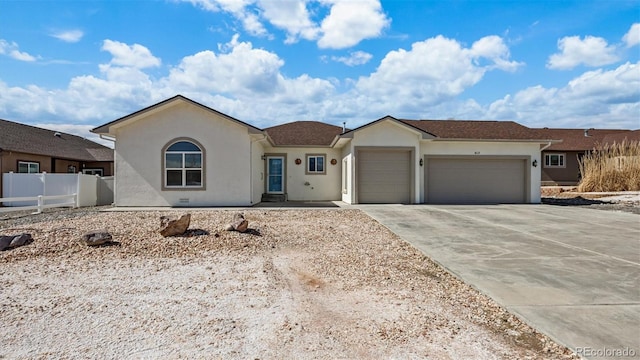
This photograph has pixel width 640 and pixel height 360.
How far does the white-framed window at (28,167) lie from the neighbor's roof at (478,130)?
19.6 m

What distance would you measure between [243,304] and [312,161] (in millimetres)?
14821

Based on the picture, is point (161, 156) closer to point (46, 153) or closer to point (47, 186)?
point (47, 186)

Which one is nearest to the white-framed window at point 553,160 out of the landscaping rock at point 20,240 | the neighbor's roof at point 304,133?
the neighbor's roof at point 304,133

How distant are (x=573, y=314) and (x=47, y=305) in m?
5.82

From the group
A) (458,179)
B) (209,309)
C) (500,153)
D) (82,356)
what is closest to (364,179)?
(458,179)

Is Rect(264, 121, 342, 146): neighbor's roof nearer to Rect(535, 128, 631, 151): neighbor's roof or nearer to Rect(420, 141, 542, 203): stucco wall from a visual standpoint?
Rect(420, 141, 542, 203): stucco wall

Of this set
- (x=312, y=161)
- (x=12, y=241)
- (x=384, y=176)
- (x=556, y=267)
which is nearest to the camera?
(x=556, y=267)

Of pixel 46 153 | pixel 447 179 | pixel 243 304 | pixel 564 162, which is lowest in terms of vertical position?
pixel 243 304

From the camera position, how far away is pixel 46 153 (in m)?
20.1

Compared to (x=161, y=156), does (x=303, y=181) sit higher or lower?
lower

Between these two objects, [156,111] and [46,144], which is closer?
[156,111]

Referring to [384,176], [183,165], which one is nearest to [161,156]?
[183,165]

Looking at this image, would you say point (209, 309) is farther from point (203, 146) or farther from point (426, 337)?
point (203, 146)
